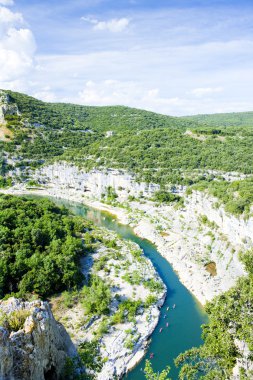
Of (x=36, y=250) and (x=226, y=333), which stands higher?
(x=226, y=333)

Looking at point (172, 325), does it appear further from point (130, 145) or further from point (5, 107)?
point (5, 107)

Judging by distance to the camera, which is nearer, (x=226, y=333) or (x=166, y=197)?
(x=226, y=333)

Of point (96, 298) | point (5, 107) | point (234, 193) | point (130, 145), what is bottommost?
point (96, 298)

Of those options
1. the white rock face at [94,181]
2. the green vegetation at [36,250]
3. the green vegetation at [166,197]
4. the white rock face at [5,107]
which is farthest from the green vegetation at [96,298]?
the white rock face at [5,107]

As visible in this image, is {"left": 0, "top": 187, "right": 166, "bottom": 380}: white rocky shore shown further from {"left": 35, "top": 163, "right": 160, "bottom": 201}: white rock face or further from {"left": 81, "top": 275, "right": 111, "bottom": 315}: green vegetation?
{"left": 35, "top": 163, "right": 160, "bottom": 201}: white rock face

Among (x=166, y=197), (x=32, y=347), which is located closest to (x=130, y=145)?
(x=166, y=197)

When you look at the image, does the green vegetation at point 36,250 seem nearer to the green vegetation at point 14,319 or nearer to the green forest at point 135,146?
the green vegetation at point 14,319

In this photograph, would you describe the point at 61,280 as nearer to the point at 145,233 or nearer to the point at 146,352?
the point at 146,352
